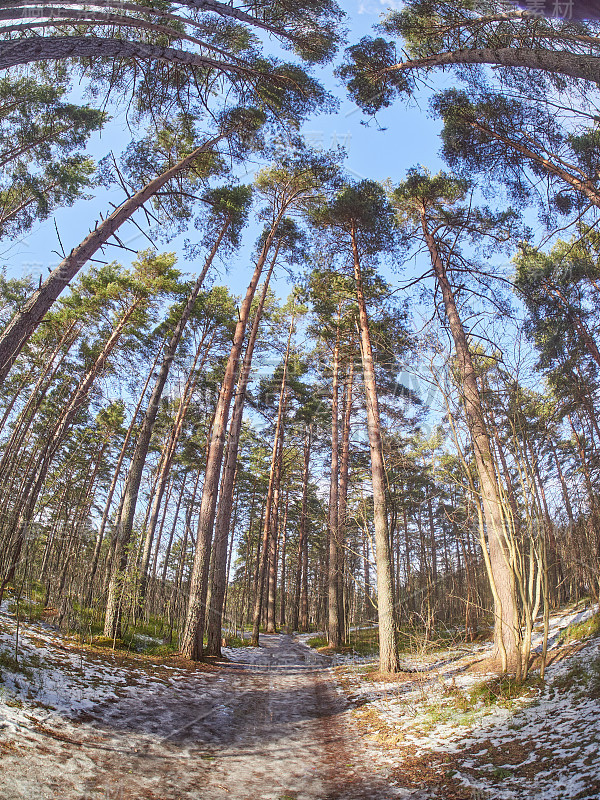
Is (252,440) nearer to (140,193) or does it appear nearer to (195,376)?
(195,376)

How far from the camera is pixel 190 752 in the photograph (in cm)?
399

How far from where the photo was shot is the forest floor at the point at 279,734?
308cm

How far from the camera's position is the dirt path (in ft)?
9.74

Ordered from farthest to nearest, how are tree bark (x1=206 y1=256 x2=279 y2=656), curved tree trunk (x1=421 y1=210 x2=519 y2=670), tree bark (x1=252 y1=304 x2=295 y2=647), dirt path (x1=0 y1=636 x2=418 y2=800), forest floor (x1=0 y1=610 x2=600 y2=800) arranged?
tree bark (x1=252 y1=304 x2=295 y2=647)
tree bark (x1=206 y1=256 x2=279 y2=656)
curved tree trunk (x1=421 y1=210 x2=519 y2=670)
forest floor (x1=0 y1=610 x2=600 y2=800)
dirt path (x1=0 y1=636 x2=418 y2=800)

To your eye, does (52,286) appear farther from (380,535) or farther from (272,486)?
(272,486)

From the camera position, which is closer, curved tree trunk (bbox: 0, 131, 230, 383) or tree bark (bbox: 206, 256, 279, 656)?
curved tree trunk (bbox: 0, 131, 230, 383)

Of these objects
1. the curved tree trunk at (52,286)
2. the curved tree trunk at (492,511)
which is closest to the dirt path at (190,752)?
the curved tree trunk at (492,511)

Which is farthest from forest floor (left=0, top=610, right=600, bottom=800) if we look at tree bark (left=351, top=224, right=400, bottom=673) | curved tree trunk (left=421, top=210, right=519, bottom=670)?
tree bark (left=351, top=224, right=400, bottom=673)

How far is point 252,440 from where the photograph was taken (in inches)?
821

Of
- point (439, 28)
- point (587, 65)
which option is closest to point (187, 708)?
point (587, 65)

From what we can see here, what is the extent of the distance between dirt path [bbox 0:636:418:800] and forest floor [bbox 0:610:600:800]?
20 millimetres

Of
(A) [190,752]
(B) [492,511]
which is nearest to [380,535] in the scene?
(B) [492,511]

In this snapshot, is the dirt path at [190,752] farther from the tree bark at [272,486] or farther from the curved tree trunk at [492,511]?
the tree bark at [272,486]

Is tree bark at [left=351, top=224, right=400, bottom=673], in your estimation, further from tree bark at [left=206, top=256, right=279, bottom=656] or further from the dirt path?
tree bark at [left=206, top=256, right=279, bottom=656]
